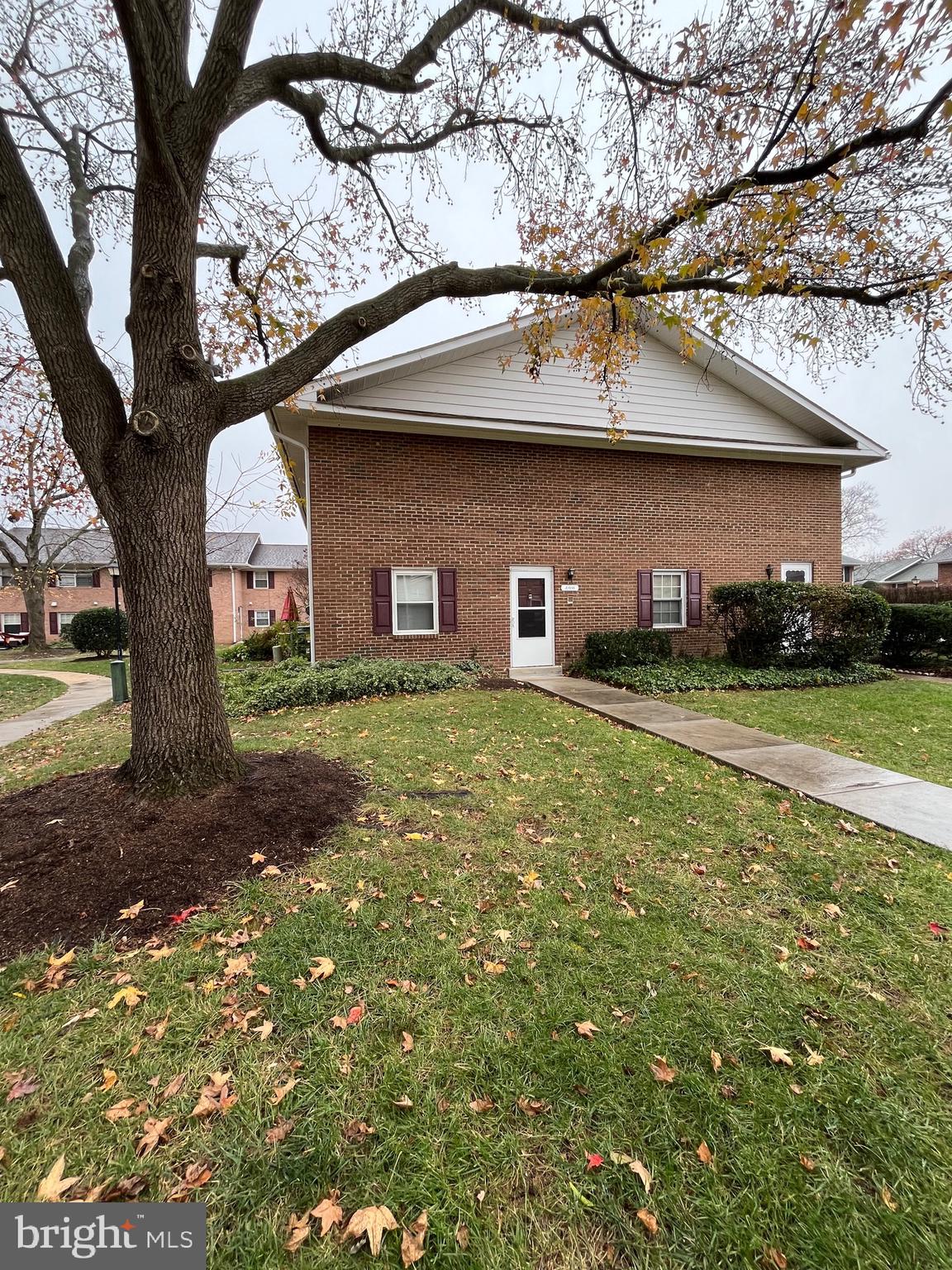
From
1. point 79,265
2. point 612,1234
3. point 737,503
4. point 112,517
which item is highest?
point 79,265

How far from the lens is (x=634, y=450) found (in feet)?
37.2

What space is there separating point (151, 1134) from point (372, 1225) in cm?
78

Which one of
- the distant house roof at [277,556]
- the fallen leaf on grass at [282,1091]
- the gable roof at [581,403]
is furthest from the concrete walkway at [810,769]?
the distant house roof at [277,556]

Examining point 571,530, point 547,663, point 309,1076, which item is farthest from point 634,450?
point 309,1076

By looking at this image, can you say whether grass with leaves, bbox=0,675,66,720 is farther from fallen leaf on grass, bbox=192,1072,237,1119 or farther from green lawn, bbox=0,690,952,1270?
fallen leaf on grass, bbox=192,1072,237,1119

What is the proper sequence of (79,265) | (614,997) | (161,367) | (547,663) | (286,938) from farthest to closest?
(547,663)
(79,265)
(161,367)
(286,938)
(614,997)

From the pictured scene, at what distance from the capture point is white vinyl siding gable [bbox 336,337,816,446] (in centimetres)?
984

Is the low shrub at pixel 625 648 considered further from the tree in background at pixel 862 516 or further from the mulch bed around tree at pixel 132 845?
the tree in background at pixel 862 516

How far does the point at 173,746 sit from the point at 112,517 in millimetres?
1690

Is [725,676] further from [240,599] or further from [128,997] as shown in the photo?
[240,599]

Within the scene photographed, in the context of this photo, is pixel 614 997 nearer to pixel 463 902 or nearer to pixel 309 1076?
pixel 463 902

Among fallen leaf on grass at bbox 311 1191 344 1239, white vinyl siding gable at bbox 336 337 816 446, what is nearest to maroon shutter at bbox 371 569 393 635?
white vinyl siding gable at bbox 336 337 816 446

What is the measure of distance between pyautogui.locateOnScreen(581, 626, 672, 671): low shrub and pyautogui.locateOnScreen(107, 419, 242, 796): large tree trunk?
801 cm

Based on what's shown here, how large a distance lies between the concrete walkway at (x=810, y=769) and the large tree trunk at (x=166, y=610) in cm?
478
